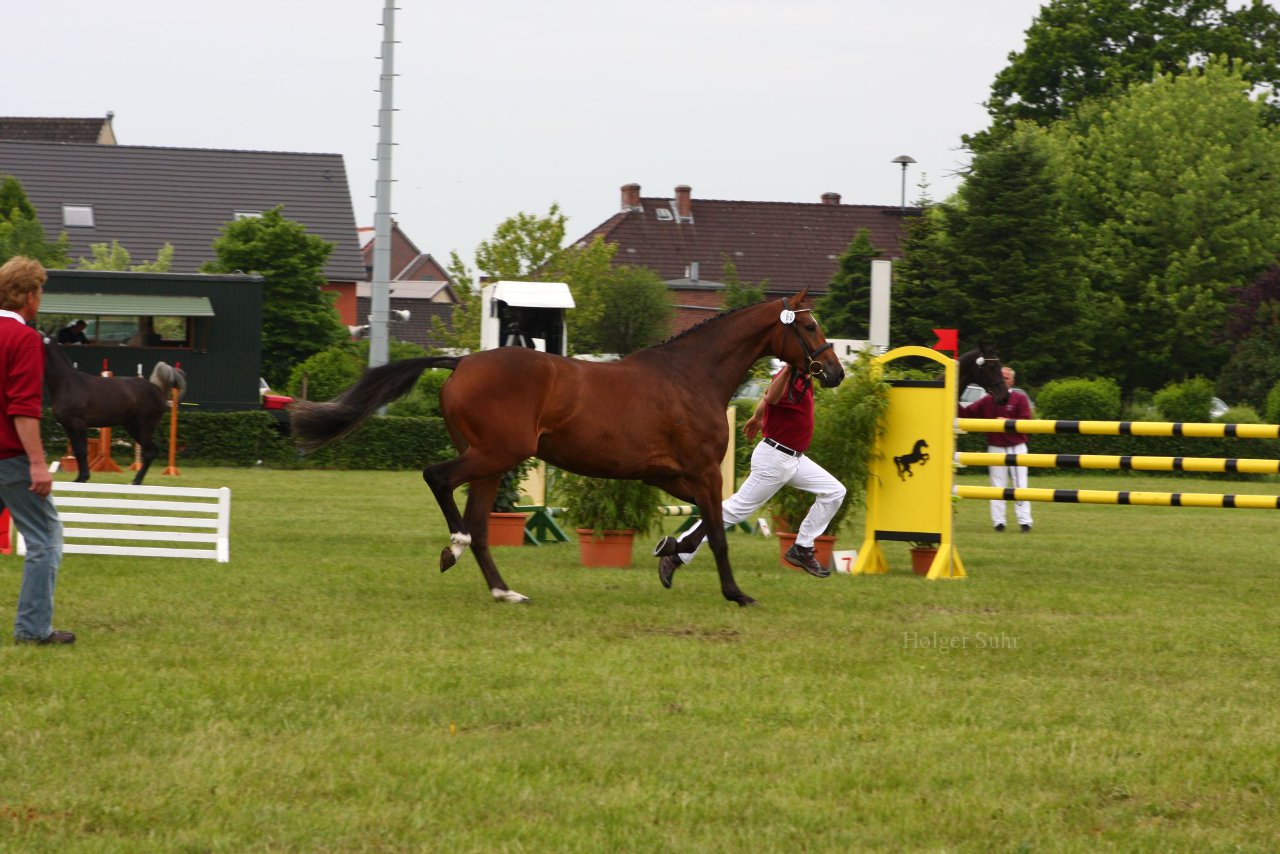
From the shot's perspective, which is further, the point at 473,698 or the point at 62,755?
the point at 473,698

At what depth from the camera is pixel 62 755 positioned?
16.8 feet

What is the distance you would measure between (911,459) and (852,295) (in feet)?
121

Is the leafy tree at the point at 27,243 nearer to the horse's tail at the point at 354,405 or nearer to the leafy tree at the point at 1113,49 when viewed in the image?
the horse's tail at the point at 354,405

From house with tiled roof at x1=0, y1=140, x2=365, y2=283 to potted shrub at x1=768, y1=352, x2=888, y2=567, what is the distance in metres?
44.6

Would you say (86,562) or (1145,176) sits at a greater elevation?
(1145,176)

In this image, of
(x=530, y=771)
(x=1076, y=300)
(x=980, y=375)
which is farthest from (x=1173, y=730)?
(x=1076, y=300)

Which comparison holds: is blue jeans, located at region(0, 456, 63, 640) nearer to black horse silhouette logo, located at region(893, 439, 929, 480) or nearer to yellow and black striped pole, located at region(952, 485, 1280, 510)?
black horse silhouette logo, located at region(893, 439, 929, 480)

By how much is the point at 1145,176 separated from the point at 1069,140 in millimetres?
3871

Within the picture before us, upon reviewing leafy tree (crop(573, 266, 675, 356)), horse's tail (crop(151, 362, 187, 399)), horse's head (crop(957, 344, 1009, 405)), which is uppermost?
leafy tree (crop(573, 266, 675, 356))

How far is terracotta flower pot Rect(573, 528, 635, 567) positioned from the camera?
11.6 metres

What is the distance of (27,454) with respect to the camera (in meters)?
6.94

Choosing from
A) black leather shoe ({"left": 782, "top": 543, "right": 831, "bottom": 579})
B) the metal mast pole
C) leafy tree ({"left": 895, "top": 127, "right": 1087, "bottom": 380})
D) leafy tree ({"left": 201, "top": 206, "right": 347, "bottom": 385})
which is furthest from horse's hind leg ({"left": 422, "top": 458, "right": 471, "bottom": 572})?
leafy tree ({"left": 895, "top": 127, "right": 1087, "bottom": 380})

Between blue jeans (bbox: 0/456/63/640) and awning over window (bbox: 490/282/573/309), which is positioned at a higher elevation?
awning over window (bbox: 490/282/573/309)

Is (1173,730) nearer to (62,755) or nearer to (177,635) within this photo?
(62,755)
